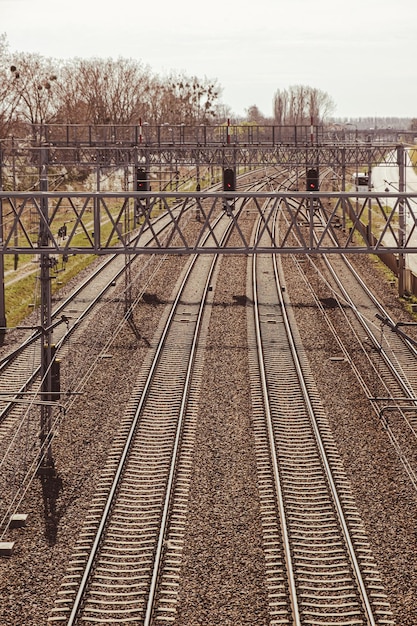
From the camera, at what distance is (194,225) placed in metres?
43.8

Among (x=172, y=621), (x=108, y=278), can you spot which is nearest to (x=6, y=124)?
(x=108, y=278)

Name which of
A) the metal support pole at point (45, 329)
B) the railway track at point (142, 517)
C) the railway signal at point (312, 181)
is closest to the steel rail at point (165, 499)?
the railway track at point (142, 517)

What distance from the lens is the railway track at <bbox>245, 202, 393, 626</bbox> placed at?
1048 cm

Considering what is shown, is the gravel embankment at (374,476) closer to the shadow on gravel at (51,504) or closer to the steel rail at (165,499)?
the steel rail at (165,499)

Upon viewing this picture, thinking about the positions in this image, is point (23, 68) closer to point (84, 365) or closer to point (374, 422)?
point (84, 365)

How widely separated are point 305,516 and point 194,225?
32.0m

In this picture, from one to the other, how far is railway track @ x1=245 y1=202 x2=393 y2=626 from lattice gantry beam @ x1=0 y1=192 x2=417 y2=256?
3.32 metres

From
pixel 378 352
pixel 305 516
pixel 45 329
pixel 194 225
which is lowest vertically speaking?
pixel 305 516

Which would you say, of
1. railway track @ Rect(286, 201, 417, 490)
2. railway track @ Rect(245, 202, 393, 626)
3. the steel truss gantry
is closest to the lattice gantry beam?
the steel truss gantry

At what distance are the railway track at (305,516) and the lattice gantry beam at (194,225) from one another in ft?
10.9

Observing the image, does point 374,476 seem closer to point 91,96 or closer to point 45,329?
point 45,329

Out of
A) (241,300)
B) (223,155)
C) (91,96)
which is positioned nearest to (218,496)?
(241,300)

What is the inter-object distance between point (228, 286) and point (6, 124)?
36.4 metres

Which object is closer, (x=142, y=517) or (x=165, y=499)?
(x=142, y=517)
